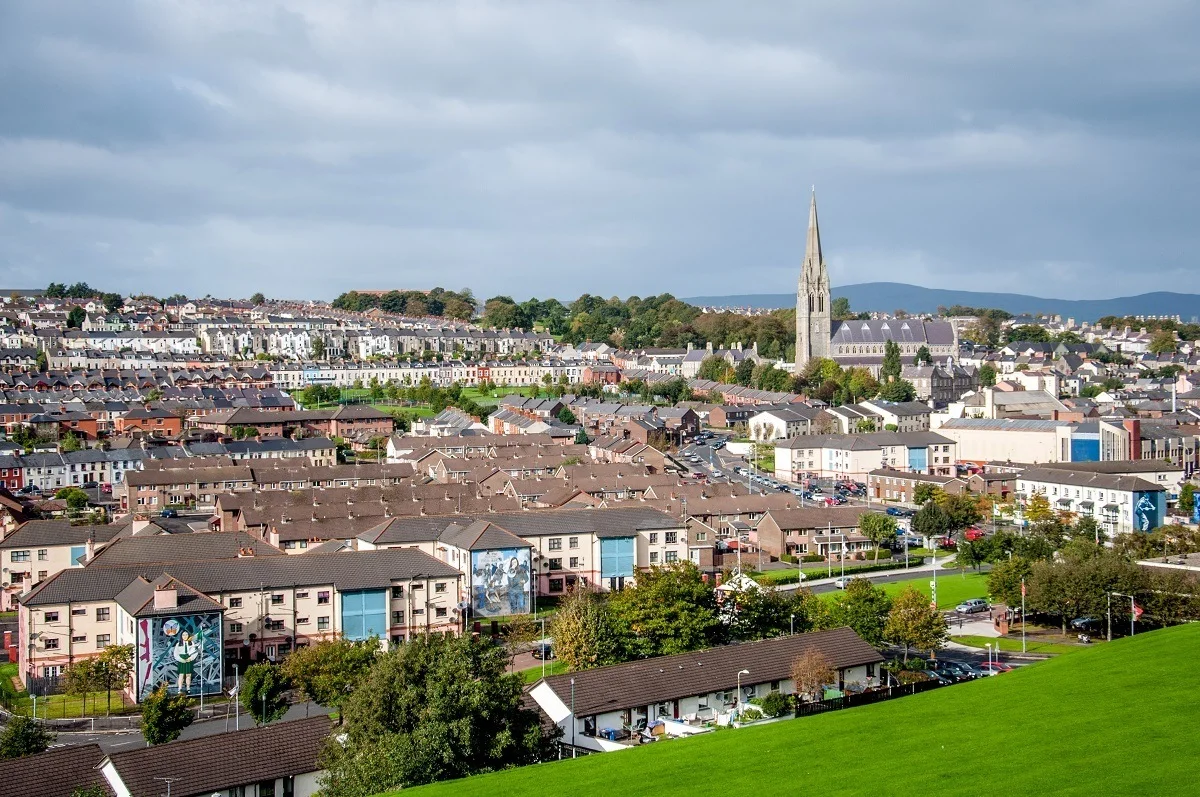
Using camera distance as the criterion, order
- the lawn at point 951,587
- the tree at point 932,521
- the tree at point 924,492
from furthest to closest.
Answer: the tree at point 924,492 → the tree at point 932,521 → the lawn at point 951,587

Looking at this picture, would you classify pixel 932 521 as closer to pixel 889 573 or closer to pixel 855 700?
pixel 889 573

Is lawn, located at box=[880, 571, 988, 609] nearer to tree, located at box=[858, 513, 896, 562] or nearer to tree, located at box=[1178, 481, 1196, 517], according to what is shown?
tree, located at box=[858, 513, 896, 562]

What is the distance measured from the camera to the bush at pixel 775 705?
1761 centimetres

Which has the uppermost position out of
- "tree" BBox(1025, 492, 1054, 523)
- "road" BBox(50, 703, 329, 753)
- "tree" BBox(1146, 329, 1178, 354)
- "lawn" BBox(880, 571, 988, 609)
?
"tree" BBox(1146, 329, 1178, 354)

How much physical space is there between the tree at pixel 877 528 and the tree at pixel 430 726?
1898 centimetres

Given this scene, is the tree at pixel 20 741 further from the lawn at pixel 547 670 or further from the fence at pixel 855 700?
the fence at pixel 855 700

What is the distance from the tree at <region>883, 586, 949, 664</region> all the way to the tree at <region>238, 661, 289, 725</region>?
10617 mm

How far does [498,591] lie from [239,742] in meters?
11.5

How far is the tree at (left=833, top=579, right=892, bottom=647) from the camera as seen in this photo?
21.6m

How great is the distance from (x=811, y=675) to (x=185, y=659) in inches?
424

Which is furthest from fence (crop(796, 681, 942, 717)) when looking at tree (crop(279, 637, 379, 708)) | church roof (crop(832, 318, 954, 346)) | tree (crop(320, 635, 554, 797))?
church roof (crop(832, 318, 954, 346))

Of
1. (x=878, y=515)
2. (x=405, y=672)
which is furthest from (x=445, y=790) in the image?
(x=878, y=515)

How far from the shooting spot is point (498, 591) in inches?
1027

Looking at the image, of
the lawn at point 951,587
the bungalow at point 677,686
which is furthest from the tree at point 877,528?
the bungalow at point 677,686
